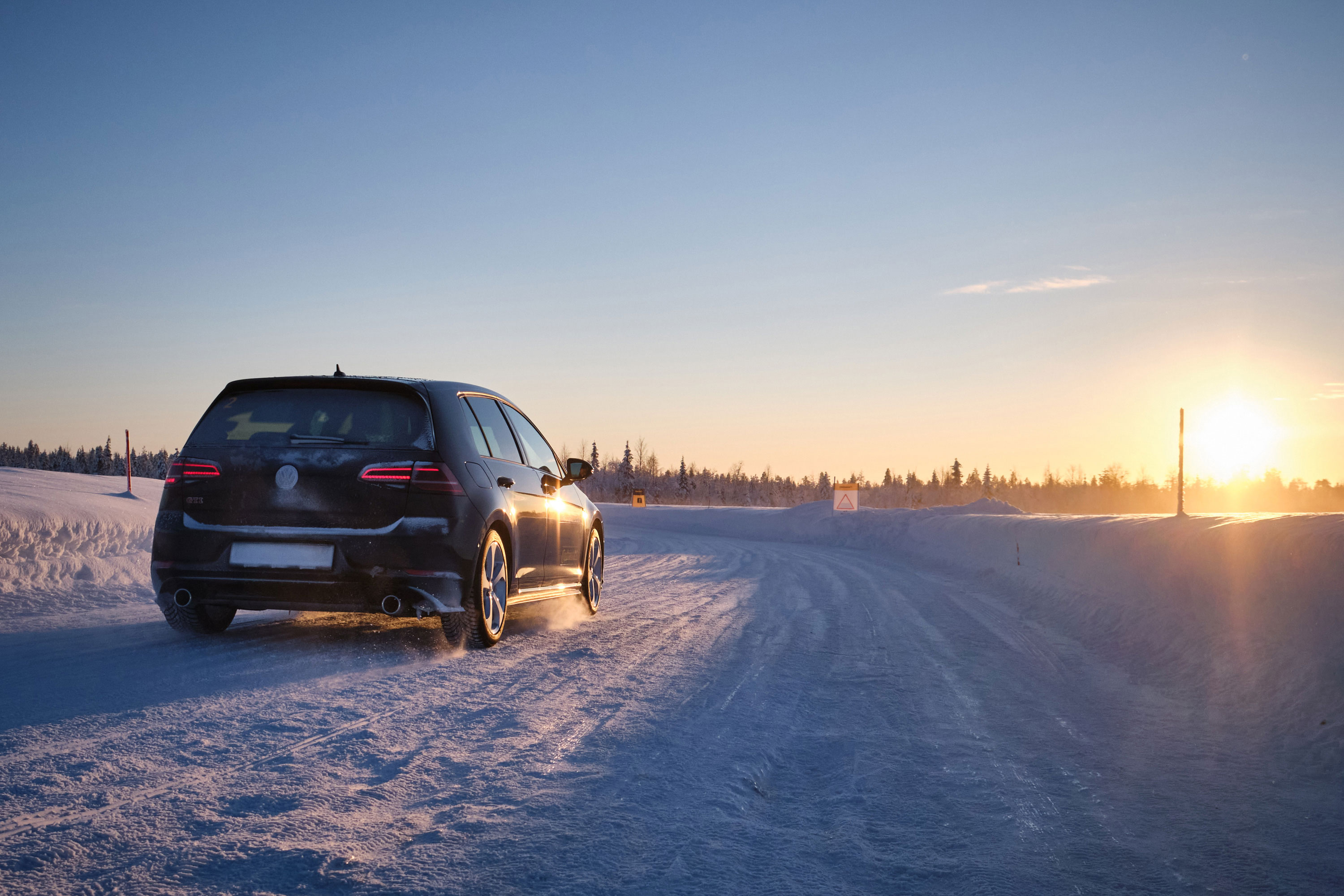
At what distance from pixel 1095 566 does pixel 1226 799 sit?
768 cm

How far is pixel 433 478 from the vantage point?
596 cm

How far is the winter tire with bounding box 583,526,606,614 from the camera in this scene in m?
8.70

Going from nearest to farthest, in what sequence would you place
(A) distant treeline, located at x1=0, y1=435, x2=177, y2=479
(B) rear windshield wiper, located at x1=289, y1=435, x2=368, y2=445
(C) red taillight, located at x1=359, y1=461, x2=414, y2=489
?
1. (C) red taillight, located at x1=359, y1=461, x2=414, y2=489
2. (B) rear windshield wiper, located at x1=289, y1=435, x2=368, y2=445
3. (A) distant treeline, located at x1=0, y1=435, x2=177, y2=479

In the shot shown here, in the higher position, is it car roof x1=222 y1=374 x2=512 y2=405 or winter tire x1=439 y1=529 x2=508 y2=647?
car roof x1=222 y1=374 x2=512 y2=405

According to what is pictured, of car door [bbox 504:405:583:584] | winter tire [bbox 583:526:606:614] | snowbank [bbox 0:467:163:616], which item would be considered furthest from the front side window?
snowbank [bbox 0:467:163:616]

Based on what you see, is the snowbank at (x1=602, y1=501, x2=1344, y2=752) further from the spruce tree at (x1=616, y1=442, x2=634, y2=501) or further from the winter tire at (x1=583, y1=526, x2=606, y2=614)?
the spruce tree at (x1=616, y1=442, x2=634, y2=501)

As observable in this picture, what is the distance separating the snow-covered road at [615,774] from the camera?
275 centimetres

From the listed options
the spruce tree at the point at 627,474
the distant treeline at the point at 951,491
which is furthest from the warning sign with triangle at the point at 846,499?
the spruce tree at the point at 627,474

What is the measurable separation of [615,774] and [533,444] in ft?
16.0

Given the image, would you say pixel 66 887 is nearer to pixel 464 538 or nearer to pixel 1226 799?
pixel 464 538

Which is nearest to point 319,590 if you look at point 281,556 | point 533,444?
point 281,556

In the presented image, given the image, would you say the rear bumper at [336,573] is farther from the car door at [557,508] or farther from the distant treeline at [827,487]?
the distant treeline at [827,487]

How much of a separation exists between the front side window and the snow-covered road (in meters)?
1.86

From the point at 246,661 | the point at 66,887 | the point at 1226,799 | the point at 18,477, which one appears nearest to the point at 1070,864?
the point at 1226,799
